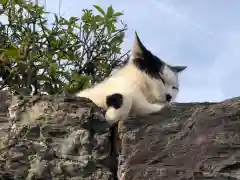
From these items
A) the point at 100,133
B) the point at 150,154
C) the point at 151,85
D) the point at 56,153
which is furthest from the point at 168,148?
the point at 151,85

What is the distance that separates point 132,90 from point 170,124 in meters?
0.56

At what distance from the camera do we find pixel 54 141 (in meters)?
2.52

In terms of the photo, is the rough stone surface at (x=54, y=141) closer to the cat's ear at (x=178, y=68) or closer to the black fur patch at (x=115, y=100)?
the black fur patch at (x=115, y=100)

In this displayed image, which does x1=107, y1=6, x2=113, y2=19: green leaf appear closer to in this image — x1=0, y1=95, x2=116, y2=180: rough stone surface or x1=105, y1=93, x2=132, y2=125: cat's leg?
x1=105, y1=93, x2=132, y2=125: cat's leg

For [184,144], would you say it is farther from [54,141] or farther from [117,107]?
[54,141]

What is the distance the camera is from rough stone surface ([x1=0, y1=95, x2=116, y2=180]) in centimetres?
243

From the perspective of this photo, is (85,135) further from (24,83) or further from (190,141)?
(24,83)

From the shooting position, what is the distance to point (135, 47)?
3447mm

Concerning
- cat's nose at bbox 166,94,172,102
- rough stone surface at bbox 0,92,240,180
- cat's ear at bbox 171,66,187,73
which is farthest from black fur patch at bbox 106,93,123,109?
cat's ear at bbox 171,66,187,73

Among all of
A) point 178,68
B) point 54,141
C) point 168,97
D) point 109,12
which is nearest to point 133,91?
point 168,97

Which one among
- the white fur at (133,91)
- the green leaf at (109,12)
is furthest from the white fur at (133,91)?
the green leaf at (109,12)

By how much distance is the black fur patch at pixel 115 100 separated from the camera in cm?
270

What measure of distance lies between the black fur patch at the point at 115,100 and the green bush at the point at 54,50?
35.2 inches

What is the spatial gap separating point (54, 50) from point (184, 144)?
174 centimetres
